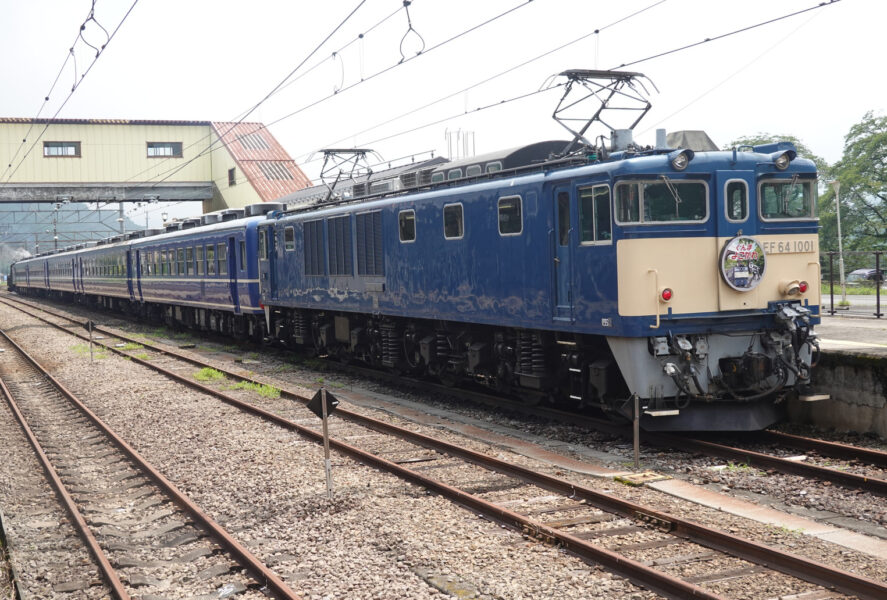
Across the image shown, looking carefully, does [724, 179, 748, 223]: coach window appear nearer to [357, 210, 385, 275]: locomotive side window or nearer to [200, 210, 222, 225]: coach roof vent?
[357, 210, 385, 275]: locomotive side window

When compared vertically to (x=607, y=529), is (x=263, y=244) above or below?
above

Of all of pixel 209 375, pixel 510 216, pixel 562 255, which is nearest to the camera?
pixel 562 255

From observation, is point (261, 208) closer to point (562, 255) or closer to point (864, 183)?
point (562, 255)

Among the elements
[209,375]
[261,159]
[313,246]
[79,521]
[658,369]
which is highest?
[261,159]

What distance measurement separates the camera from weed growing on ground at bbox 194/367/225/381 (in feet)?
61.0

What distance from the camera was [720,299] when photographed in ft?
34.4

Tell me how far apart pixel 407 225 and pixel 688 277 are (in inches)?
229

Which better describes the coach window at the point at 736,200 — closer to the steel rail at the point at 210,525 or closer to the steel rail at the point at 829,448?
the steel rail at the point at 829,448

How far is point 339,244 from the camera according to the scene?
17.9 m

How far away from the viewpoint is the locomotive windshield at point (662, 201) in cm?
1034

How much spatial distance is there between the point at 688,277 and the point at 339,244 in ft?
29.0

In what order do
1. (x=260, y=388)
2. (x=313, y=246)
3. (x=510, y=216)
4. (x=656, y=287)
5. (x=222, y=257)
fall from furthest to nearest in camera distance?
(x=222, y=257) < (x=313, y=246) < (x=260, y=388) < (x=510, y=216) < (x=656, y=287)

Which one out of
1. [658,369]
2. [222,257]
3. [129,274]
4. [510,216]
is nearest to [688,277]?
[658,369]

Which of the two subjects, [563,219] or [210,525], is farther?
[563,219]
